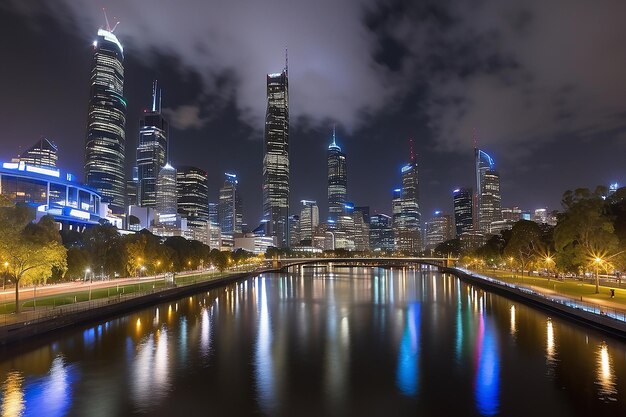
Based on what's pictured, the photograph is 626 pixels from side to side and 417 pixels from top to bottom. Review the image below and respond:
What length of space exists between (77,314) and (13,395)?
19.1m

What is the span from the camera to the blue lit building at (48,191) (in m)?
99.8

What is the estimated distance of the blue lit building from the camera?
99.8 meters

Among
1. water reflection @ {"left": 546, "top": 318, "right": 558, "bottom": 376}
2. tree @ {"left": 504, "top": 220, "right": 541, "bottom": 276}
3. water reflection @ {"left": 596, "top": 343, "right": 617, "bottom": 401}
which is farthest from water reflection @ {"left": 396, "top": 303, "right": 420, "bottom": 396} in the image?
tree @ {"left": 504, "top": 220, "right": 541, "bottom": 276}

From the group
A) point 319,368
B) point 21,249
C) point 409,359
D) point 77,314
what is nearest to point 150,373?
point 319,368

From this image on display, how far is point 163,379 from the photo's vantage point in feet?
87.2

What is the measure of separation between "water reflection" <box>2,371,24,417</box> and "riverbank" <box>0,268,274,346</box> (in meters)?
6.67

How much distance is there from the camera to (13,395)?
2328 centimetres

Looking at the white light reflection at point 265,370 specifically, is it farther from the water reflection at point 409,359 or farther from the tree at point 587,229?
the tree at point 587,229

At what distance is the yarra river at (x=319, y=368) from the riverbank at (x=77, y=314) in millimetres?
910

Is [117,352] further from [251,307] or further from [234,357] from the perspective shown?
[251,307]

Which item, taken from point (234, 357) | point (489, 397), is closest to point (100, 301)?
point (234, 357)

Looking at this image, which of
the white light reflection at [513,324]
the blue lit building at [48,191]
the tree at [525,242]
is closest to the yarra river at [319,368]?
the white light reflection at [513,324]

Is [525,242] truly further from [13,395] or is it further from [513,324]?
[13,395]

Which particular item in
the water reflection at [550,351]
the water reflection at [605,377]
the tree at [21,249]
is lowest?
the water reflection at [550,351]
